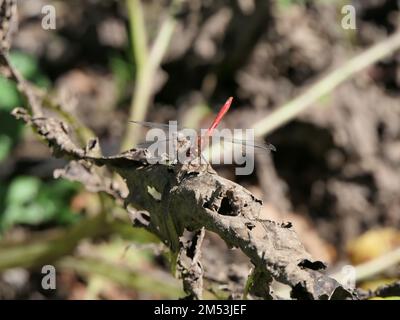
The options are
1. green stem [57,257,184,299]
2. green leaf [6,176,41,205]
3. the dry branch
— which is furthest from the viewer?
green leaf [6,176,41,205]

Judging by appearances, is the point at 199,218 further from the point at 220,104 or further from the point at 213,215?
the point at 220,104

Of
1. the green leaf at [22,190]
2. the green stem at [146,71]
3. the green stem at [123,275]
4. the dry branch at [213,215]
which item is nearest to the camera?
the dry branch at [213,215]

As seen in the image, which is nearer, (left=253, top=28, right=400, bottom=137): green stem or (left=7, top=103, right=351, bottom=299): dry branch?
(left=7, top=103, right=351, bottom=299): dry branch

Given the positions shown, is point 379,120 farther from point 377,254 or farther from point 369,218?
point 377,254

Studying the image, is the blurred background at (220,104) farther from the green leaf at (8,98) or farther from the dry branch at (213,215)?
the dry branch at (213,215)

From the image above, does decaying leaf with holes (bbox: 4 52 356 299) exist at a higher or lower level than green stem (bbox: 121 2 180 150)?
lower

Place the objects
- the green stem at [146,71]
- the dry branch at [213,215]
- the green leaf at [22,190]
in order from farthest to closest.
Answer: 1. the green stem at [146,71]
2. the green leaf at [22,190]
3. the dry branch at [213,215]

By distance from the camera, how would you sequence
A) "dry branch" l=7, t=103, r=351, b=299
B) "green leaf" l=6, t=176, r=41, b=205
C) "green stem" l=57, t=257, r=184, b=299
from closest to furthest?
"dry branch" l=7, t=103, r=351, b=299
"green stem" l=57, t=257, r=184, b=299
"green leaf" l=6, t=176, r=41, b=205

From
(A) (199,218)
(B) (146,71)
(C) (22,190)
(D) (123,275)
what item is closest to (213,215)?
(A) (199,218)

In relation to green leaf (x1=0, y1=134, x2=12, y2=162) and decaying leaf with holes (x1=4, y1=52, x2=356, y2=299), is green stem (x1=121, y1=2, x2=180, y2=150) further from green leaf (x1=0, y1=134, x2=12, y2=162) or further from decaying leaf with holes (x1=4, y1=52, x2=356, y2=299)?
decaying leaf with holes (x1=4, y1=52, x2=356, y2=299)

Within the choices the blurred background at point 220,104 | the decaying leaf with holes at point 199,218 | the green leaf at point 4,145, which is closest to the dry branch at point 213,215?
the decaying leaf with holes at point 199,218

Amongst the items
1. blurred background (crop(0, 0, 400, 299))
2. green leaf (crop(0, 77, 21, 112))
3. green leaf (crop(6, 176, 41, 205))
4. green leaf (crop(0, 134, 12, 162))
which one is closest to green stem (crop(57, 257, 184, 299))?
blurred background (crop(0, 0, 400, 299))
